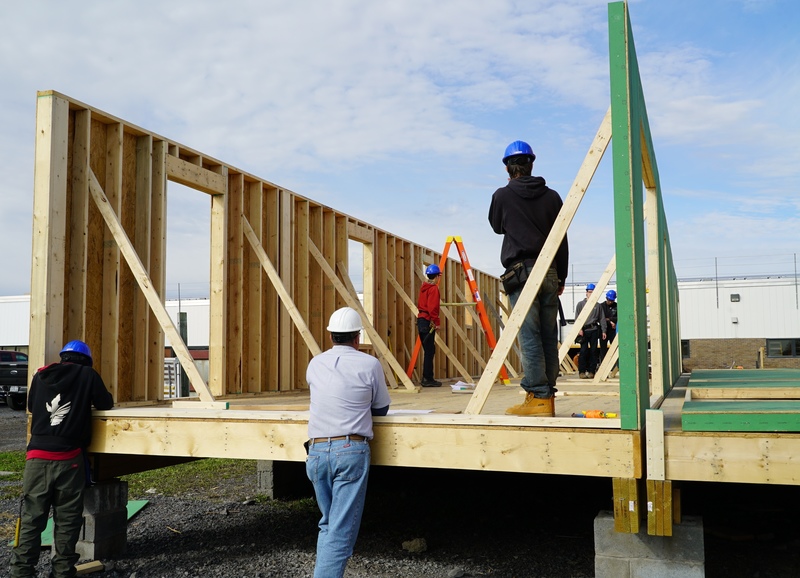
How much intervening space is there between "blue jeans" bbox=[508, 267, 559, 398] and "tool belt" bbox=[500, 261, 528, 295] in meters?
0.04

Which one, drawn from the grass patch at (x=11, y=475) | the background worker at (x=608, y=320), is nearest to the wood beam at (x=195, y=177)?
the grass patch at (x=11, y=475)

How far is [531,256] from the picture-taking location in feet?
14.9

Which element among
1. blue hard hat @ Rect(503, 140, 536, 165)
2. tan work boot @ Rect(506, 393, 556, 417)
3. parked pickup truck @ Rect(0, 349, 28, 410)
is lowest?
parked pickup truck @ Rect(0, 349, 28, 410)

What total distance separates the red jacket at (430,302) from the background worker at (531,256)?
17.1ft

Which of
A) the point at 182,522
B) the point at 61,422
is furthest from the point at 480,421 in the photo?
the point at 182,522

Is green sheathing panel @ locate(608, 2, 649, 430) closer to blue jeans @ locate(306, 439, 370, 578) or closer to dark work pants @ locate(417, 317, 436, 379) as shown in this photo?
blue jeans @ locate(306, 439, 370, 578)

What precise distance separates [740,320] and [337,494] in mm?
29765

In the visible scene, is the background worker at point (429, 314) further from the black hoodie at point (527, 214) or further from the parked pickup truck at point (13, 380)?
the parked pickup truck at point (13, 380)

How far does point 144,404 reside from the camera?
6359 mm

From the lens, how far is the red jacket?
32.3 feet

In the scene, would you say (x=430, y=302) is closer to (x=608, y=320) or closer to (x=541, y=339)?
(x=608, y=320)

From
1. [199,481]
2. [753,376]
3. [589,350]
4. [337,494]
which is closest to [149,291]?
[337,494]

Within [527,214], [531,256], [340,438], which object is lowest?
[340,438]

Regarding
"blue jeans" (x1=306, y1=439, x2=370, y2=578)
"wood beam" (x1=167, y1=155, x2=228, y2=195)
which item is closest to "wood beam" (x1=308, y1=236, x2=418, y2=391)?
"wood beam" (x1=167, y1=155, x2=228, y2=195)
